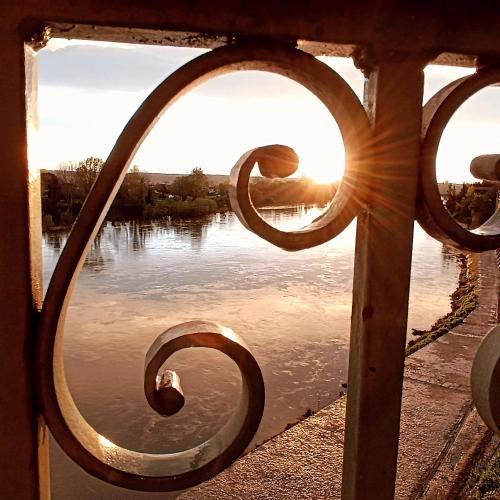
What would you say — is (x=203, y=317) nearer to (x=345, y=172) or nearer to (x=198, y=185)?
(x=345, y=172)

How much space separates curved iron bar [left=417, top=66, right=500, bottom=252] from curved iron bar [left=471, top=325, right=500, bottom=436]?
5.6 inches

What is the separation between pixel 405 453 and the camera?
9.55 feet

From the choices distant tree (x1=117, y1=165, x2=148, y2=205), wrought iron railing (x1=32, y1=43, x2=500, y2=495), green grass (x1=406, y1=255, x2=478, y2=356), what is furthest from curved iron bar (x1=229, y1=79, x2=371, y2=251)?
distant tree (x1=117, y1=165, x2=148, y2=205)

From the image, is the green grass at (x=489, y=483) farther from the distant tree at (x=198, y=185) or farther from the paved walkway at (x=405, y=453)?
the distant tree at (x=198, y=185)

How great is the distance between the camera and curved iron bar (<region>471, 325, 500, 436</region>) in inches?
A: 22.6

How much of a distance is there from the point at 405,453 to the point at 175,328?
287cm

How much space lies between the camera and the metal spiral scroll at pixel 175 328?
490 mm

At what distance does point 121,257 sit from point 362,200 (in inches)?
454

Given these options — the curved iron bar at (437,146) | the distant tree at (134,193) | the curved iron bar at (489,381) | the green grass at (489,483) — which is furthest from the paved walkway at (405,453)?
the distant tree at (134,193)

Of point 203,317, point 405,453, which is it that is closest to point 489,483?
point 405,453

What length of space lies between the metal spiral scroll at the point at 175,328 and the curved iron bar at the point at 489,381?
0.86ft

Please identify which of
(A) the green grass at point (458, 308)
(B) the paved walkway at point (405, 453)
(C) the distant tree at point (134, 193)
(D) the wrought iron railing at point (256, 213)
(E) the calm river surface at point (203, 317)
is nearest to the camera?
(D) the wrought iron railing at point (256, 213)

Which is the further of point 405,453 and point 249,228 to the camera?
point 405,453

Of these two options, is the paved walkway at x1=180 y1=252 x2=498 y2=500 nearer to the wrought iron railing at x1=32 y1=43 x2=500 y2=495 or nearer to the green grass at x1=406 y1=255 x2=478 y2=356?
the green grass at x1=406 y1=255 x2=478 y2=356
